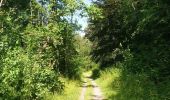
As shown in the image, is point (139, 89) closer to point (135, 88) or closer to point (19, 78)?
point (135, 88)

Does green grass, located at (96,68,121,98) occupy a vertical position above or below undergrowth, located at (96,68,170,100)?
below

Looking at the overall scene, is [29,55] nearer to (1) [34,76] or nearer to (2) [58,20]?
(1) [34,76]

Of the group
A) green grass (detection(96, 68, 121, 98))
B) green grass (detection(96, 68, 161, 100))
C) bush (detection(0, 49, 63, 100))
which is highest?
bush (detection(0, 49, 63, 100))

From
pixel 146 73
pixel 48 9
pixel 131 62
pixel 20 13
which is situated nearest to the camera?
pixel 146 73

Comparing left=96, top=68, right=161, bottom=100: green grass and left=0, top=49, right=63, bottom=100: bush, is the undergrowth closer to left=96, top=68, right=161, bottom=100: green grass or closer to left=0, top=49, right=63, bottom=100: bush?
left=96, top=68, right=161, bottom=100: green grass

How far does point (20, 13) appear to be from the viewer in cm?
2998

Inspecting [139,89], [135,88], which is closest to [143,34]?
[135,88]

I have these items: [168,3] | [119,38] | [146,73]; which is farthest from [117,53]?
[168,3]

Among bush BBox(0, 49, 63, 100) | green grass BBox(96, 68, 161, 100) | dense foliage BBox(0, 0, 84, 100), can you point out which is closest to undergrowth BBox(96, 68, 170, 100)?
green grass BBox(96, 68, 161, 100)

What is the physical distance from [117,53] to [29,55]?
16433mm

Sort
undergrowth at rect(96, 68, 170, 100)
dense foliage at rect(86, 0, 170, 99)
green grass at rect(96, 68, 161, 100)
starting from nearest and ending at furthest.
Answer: undergrowth at rect(96, 68, 170, 100)
green grass at rect(96, 68, 161, 100)
dense foliage at rect(86, 0, 170, 99)

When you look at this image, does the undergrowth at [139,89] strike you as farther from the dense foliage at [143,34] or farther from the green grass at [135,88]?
the dense foliage at [143,34]

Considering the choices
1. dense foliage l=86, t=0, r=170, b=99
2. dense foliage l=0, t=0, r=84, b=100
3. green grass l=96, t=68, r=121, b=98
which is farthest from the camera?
green grass l=96, t=68, r=121, b=98

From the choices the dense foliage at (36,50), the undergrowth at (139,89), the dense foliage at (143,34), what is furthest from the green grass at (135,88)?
the dense foliage at (36,50)
